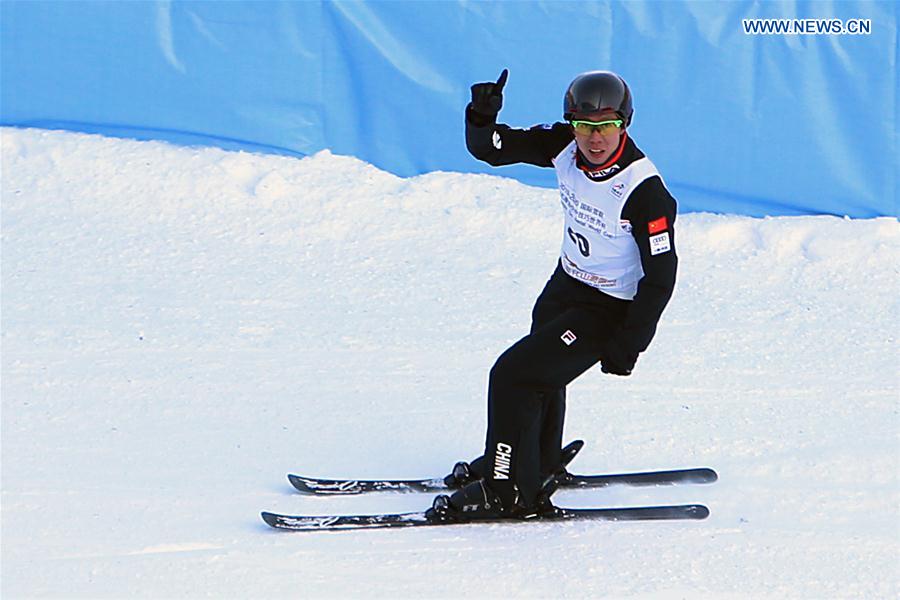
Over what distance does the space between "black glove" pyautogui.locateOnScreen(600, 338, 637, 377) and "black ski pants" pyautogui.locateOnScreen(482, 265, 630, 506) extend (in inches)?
2.6

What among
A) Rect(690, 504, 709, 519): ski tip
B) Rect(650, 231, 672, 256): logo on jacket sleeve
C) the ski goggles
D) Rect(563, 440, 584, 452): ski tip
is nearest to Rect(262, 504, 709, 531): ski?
Rect(690, 504, 709, 519): ski tip

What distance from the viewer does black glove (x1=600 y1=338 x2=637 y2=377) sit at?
373 cm

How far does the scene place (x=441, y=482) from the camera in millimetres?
4301

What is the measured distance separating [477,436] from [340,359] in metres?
0.95

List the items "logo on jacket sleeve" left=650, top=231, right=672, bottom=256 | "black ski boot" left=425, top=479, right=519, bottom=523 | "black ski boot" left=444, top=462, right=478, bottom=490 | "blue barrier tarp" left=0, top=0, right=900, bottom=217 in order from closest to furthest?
"logo on jacket sleeve" left=650, top=231, right=672, bottom=256 → "black ski boot" left=425, top=479, right=519, bottom=523 → "black ski boot" left=444, top=462, right=478, bottom=490 → "blue barrier tarp" left=0, top=0, right=900, bottom=217

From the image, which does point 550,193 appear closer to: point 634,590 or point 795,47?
point 795,47

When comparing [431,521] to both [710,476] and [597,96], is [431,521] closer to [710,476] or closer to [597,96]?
[710,476]

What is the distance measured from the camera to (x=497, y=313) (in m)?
5.97

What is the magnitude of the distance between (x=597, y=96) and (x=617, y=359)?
2.49 feet

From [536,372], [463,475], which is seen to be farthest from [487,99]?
[463,475]

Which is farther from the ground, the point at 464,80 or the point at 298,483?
the point at 464,80

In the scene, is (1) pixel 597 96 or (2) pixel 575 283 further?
(2) pixel 575 283

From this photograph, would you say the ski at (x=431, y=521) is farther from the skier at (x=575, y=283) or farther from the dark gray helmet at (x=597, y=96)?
the dark gray helmet at (x=597, y=96)

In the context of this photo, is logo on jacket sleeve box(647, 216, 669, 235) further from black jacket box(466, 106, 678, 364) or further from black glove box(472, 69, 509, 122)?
black glove box(472, 69, 509, 122)
